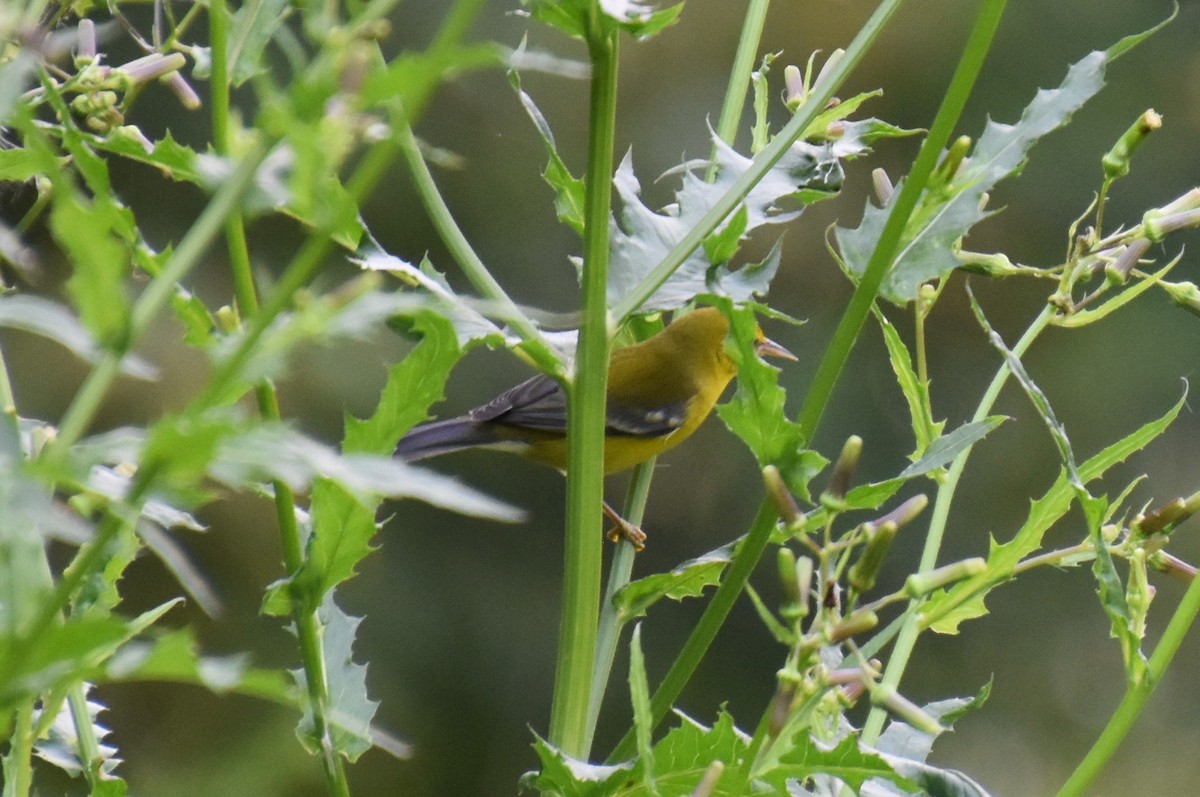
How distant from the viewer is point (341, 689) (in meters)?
1.37

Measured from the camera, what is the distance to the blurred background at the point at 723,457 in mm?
5461

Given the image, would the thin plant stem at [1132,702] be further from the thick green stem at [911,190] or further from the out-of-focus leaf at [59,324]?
the out-of-focus leaf at [59,324]

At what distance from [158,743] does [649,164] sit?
303cm

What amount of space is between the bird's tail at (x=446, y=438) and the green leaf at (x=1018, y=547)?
2347mm

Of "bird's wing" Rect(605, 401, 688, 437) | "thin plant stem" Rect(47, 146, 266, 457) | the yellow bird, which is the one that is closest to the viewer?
"thin plant stem" Rect(47, 146, 266, 457)

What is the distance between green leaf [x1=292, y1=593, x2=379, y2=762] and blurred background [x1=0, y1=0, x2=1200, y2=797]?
12.2ft

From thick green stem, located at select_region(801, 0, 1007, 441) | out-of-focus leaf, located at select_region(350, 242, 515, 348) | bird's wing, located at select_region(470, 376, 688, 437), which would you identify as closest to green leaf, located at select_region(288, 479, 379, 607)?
out-of-focus leaf, located at select_region(350, 242, 515, 348)

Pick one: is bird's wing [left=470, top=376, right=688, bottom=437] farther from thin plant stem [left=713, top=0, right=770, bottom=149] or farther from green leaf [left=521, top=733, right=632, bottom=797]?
green leaf [left=521, top=733, right=632, bottom=797]

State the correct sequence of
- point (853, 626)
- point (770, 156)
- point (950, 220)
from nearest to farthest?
point (853, 626) < point (770, 156) < point (950, 220)

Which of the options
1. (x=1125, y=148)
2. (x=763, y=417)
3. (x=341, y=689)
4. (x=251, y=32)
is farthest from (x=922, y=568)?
(x=251, y=32)

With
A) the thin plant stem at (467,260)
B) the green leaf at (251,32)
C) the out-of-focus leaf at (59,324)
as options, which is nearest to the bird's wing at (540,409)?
the thin plant stem at (467,260)

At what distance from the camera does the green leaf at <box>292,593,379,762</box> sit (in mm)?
1244

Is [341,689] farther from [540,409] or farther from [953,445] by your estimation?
[540,409]

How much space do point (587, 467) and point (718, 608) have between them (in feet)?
0.53
